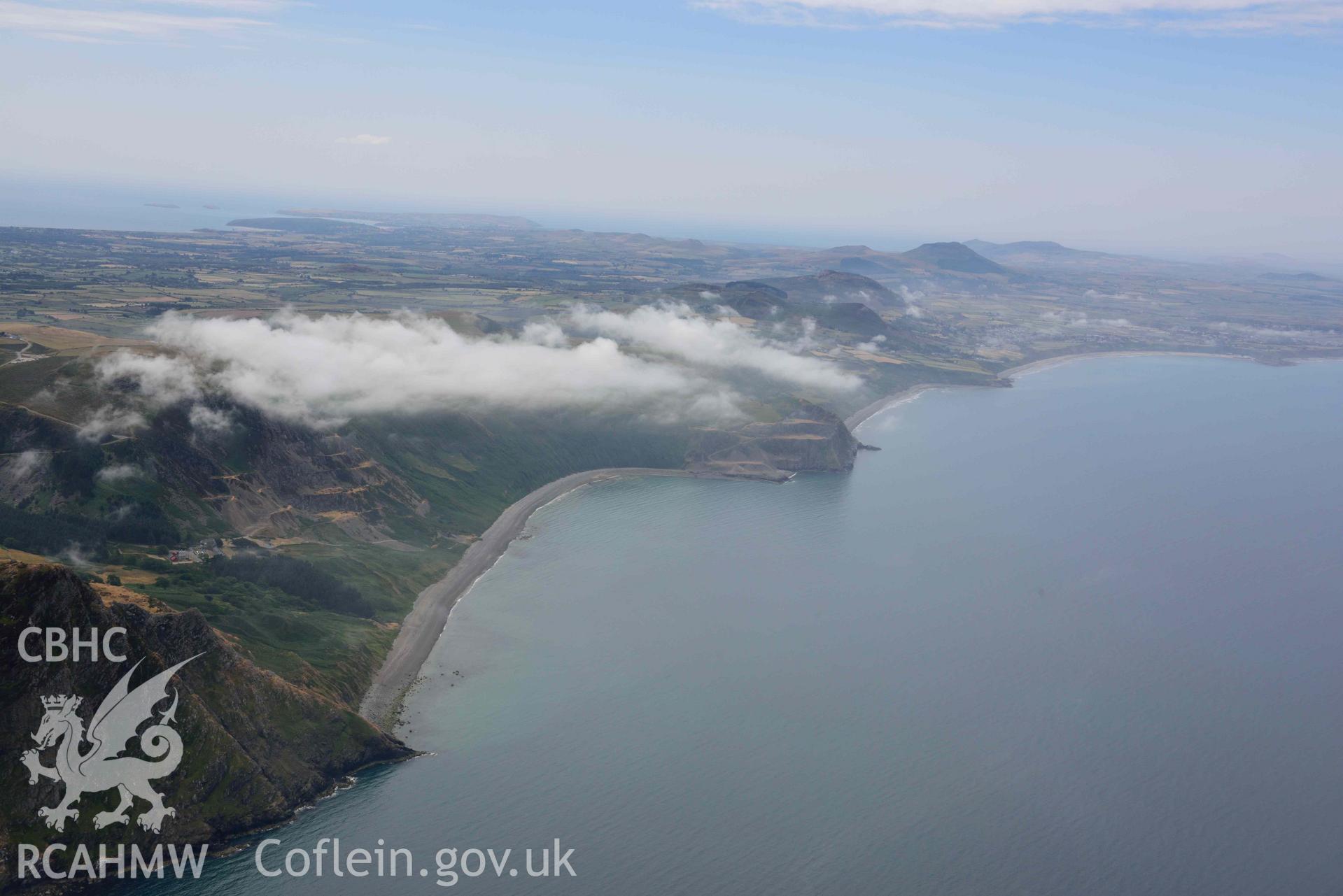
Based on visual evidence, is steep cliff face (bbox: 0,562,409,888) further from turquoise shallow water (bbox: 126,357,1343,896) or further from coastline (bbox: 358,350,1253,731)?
coastline (bbox: 358,350,1253,731)

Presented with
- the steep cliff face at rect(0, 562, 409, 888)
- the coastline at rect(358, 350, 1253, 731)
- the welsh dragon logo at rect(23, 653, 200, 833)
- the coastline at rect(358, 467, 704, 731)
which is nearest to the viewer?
the steep cliff face at rect(0, 562, 409, 888)

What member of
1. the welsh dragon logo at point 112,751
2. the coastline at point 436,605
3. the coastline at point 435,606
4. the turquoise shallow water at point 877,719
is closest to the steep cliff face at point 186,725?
the welsh dragon logo at point 112,751

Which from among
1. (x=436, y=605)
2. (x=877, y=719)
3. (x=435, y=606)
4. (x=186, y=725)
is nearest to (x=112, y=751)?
(x=186, y=725)

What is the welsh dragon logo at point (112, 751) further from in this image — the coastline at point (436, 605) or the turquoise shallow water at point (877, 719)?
the coastline at point (436, 605)

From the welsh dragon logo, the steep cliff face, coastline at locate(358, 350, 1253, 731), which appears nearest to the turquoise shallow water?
coastline at locate(358, 350, 1253, 731)

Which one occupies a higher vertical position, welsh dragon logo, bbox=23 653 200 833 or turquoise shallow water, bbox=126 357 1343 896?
welsh dragon logo, bbox=23 653 200 833

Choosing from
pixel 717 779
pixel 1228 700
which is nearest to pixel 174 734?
pixel 717 779
